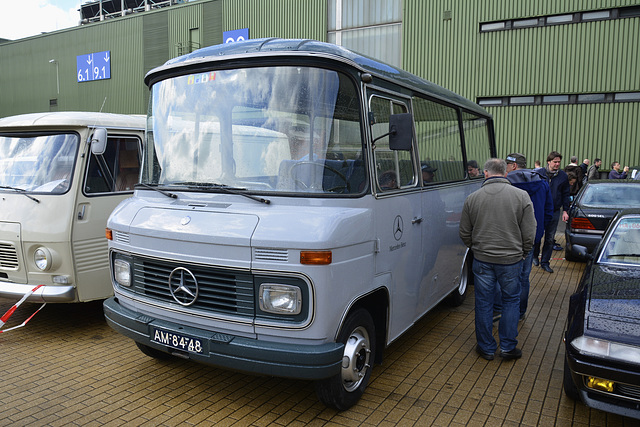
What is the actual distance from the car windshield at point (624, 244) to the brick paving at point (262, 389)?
1.19 meters

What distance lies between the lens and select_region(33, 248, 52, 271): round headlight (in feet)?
17.4

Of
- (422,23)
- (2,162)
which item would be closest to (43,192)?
(2,162)

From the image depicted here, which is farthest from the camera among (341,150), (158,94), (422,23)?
(422,23)

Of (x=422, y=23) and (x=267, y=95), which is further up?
(x=422, y=23)

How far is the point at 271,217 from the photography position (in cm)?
341

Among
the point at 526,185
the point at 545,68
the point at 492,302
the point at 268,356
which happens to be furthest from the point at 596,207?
the point at 545,68

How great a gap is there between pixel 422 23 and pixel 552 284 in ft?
50.5

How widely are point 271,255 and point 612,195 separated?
323 inches

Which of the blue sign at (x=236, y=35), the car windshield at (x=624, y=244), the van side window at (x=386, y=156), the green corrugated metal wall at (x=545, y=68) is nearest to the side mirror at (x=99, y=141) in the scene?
the van side window at (x=386, y=156)

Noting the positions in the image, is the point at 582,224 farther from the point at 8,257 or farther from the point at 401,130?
the point at 8,257

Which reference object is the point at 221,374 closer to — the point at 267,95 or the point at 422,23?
the point at 267,95

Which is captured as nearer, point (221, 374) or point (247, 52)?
point (247, 52)

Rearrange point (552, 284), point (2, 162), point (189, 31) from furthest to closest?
1. point (189, 31)
2. point (552, 284)
3. point (2, 162)

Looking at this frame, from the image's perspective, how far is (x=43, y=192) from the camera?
18.0ft
